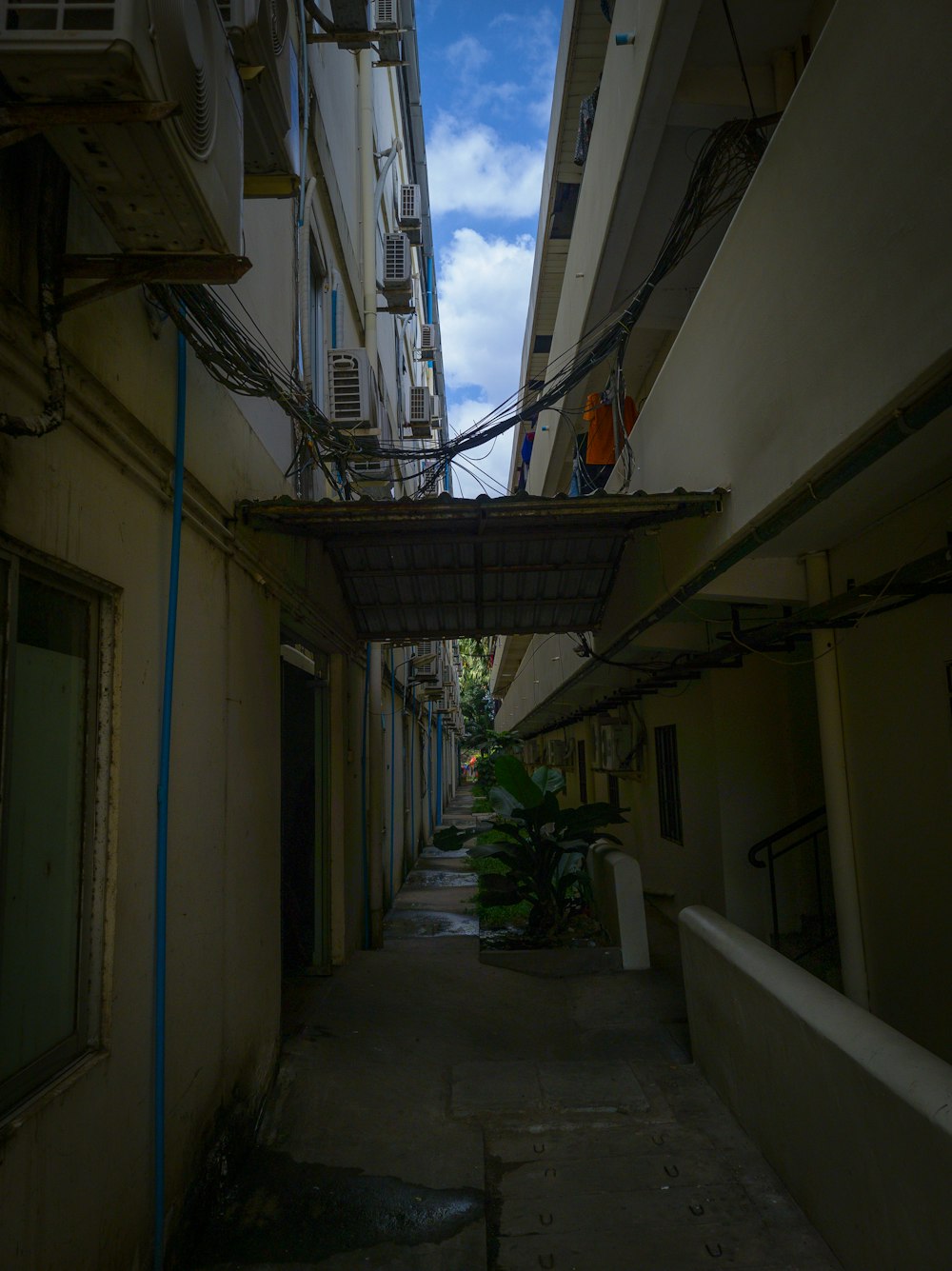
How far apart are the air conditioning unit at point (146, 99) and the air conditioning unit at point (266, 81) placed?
0.72 feet

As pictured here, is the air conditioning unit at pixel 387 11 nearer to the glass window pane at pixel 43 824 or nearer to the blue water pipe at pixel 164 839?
the blue water pipe at pixel 164 839

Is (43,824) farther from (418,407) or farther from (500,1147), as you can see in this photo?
(418,407)

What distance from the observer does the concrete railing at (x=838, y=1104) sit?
2523 mm

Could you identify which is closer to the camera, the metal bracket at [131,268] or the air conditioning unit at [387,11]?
the metal bracket at [131,268]

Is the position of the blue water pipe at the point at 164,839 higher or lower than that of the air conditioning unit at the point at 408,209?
lower

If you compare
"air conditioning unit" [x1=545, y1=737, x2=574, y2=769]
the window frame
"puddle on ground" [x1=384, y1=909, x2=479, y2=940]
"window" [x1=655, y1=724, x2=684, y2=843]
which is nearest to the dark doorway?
"puddle on ground" [x1=384, y1=909, x2=479, y2=940]

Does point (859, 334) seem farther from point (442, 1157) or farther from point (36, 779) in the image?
point (442, 1157)

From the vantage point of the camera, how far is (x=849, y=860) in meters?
4.71

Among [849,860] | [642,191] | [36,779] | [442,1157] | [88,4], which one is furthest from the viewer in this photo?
[642,191]

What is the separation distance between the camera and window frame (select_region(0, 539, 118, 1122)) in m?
2.42

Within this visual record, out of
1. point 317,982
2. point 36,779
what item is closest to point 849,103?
point 36,779

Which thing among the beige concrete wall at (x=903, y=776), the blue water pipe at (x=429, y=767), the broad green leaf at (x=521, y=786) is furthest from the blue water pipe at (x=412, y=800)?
the beige concrete wall at (x=903, y=776)

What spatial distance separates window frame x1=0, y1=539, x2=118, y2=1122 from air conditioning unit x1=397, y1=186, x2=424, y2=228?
41.2 ft

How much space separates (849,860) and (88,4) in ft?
16.2
